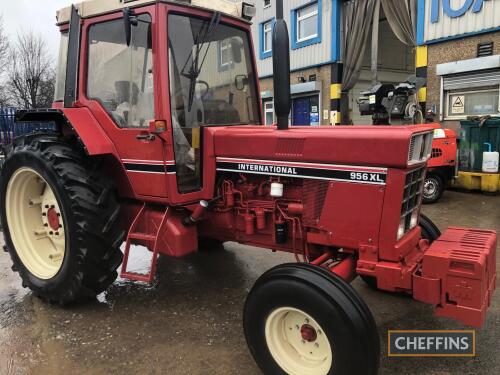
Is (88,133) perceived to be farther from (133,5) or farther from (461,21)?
(461,21)

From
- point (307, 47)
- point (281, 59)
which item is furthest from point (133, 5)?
point (307, 47)

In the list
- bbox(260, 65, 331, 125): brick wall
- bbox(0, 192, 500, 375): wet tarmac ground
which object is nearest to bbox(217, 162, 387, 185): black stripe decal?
bbox(0, 192, 500, 375): wet tarmac ground

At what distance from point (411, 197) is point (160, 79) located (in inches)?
76.1

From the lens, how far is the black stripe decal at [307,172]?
8.80 feet

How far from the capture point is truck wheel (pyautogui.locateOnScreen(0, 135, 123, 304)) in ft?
11.0

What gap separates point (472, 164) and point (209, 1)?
6756 mm

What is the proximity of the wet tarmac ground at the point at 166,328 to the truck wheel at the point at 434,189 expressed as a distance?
4.38 m

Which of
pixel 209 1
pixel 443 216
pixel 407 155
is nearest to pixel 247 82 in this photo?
pixel 209 1

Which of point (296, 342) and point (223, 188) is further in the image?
point (223, 188)

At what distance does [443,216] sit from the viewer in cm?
679

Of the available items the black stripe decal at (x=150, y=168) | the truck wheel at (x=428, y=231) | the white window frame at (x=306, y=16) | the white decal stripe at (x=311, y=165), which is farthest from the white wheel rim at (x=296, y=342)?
the white window frame at (x=306, y=16)

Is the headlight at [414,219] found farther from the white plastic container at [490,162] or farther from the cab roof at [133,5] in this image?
the white plastic container at [490,162]

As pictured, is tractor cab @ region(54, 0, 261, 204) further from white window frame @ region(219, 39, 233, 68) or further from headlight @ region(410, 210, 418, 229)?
headlight @ region(410, 210, 418, 229)

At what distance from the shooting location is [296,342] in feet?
8.61
